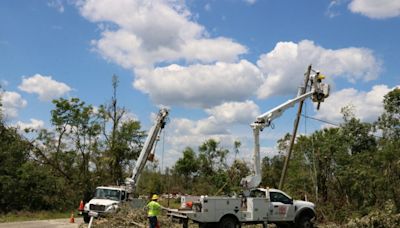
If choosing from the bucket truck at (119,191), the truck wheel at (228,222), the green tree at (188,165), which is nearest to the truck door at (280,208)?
the truck wheel at (228,222)

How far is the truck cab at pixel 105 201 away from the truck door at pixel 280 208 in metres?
7.82

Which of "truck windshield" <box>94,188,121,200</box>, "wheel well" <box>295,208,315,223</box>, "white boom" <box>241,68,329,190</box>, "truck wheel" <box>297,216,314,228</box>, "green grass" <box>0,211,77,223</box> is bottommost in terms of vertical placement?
"green grass" <box>0,211,77,223</box>

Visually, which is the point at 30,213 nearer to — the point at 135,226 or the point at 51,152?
the point at 51,152

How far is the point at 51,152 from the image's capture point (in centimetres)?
4228

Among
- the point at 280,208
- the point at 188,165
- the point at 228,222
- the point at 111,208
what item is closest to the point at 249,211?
the point at 228,222

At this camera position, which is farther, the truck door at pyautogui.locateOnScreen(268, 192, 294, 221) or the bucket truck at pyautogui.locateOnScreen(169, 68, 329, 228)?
the truck door at pyautogui.locateOnScreen(268, 192, 294, 221)

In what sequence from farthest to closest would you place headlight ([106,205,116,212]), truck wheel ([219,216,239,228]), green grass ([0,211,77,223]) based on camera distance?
green grass ([0,211,77,223])
headlight ([106,205,116,212])
truck wheel ([219,216,239,228])

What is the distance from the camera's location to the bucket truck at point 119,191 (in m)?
22.7

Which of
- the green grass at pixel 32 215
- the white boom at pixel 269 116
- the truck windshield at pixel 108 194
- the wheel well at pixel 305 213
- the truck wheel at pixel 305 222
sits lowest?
the green grass at pixel 32 215

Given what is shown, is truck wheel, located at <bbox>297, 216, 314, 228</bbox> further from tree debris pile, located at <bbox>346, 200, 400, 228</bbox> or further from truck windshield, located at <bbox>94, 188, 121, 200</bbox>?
truck windshield, located at <bbox>94, 188, 121, 200</bbox>

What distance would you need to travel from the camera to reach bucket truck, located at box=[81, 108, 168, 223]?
22703 millimetres

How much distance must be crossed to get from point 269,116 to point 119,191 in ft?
29.8

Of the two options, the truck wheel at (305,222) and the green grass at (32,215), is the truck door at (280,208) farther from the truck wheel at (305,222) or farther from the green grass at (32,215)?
the green grass at (32,215)

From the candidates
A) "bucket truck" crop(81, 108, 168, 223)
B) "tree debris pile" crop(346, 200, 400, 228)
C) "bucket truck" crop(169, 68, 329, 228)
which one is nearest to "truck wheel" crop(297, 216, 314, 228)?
"bucket truck" crop(169, 68, 329, 228)
